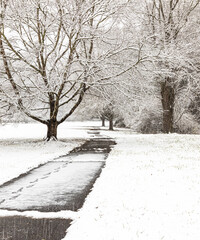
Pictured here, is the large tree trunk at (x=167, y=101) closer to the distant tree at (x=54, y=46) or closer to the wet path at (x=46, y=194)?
the distant tree at (x=54, y=46)

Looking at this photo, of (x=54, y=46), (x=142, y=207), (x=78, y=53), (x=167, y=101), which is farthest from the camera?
(x=167, y=101)

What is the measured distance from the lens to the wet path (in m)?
4.02

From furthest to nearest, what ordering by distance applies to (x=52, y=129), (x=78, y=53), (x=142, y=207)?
(x=52, y=129) < (x=78, y=53) < (x=142, y=207)

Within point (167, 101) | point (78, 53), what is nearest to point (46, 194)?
point (78, 53)

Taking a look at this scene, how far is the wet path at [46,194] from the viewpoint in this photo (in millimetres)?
4023

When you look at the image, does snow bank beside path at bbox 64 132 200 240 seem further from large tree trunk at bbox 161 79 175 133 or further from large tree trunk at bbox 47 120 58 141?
large tree trunk at bbox 161 79 175 133

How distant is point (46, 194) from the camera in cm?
588

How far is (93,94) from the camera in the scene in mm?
18297

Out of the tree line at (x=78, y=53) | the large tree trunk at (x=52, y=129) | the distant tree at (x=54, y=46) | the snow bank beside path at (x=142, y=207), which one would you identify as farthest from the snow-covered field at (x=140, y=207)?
the large tree trunk at (x=52, y=129)

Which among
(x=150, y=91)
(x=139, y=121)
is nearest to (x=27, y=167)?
(x=150, y=91)

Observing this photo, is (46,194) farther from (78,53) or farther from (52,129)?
(78,53)

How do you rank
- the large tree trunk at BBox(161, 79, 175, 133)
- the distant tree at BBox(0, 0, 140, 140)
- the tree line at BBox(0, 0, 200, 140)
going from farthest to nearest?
the large tree trunk at BBox(161, 79, 175, 133) < the tree line at BBox(0, 0, 200, 140) < the distant tree at BBox(0, 0, 140, 140)

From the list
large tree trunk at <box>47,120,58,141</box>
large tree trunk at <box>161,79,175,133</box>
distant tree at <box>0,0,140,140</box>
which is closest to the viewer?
distant tree at <box>0,0,140,140</box>

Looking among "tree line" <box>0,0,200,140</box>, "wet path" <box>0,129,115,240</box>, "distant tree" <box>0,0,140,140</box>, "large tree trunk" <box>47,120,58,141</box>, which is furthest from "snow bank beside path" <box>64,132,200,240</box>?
"large tree trunk" <box>47,120,58,141</box>
